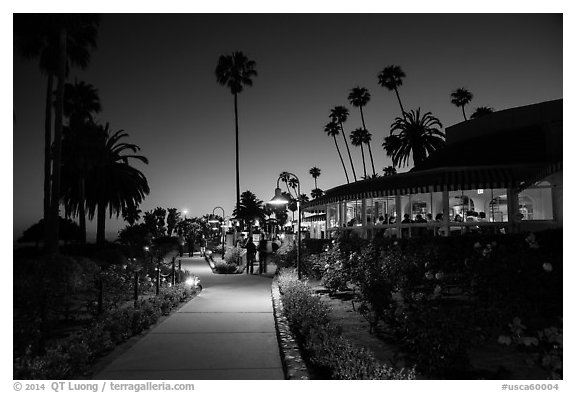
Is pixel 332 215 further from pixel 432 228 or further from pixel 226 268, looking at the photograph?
pixel 432 228

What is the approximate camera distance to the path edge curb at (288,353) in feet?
19.1

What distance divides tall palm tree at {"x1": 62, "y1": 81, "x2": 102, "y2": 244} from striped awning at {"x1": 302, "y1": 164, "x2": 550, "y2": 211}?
65.6 ft

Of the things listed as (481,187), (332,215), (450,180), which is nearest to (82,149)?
(332,215)

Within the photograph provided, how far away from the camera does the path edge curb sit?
5818 millimetres

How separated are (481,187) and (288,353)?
30.3 feet

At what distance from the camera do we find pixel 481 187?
13.7m

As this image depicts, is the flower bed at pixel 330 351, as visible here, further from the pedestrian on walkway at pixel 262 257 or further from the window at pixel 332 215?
the window at pixel 332 215

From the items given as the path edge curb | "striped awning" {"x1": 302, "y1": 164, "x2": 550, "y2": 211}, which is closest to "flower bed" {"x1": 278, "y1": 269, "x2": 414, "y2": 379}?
the path edge curb

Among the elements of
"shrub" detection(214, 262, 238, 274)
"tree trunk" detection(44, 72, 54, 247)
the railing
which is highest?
"tree trunk" detection(44, 72, 54, 247)

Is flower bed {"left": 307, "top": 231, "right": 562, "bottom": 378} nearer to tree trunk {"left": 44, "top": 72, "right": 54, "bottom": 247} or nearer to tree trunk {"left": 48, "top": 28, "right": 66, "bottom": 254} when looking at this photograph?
tree trunk {"left": 48, "top": 28, "right": 66, "bottom": 254}

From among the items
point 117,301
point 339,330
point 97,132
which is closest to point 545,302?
point 339,330

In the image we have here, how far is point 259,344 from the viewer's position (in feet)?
24.1

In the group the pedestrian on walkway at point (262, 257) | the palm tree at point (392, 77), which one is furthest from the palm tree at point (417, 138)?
the pedestrian on walkway at point (262, 257)

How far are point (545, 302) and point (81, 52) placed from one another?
940 inches
